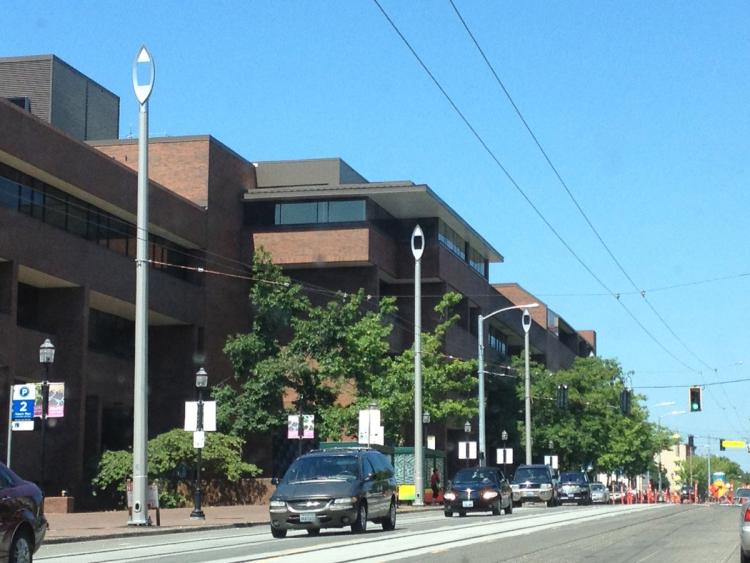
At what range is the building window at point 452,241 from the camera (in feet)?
238

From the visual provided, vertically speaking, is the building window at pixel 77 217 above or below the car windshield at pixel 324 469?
above

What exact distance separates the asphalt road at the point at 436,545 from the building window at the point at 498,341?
199 ft

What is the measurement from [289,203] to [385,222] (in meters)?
7.54

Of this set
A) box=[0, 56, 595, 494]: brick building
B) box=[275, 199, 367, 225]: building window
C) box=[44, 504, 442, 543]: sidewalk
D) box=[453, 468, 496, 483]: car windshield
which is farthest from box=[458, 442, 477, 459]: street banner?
box=[44, 504, 442, 543]: sidewalk

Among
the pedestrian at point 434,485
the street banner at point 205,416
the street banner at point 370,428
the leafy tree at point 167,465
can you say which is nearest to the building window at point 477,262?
the pedestrian at point 434,485

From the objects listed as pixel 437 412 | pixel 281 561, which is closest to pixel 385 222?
pixel 437 412

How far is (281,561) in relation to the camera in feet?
59.6

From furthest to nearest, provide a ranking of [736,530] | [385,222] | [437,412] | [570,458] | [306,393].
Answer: [570,458] → [385,222] → [437,412] → [306,393] → [736,530]

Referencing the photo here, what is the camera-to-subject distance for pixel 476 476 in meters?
43.2

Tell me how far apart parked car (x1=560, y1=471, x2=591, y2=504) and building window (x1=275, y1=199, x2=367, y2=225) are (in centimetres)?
1767

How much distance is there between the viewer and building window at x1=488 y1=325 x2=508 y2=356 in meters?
92.2

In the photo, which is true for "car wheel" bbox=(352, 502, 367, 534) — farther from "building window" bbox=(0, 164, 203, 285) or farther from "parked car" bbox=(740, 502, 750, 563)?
"building window" bbox=(0, 164, 203, 285)

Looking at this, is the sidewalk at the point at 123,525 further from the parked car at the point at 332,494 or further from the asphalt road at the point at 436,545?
the parked car at the point at 332,494

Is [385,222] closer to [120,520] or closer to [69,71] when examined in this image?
[69,71]
